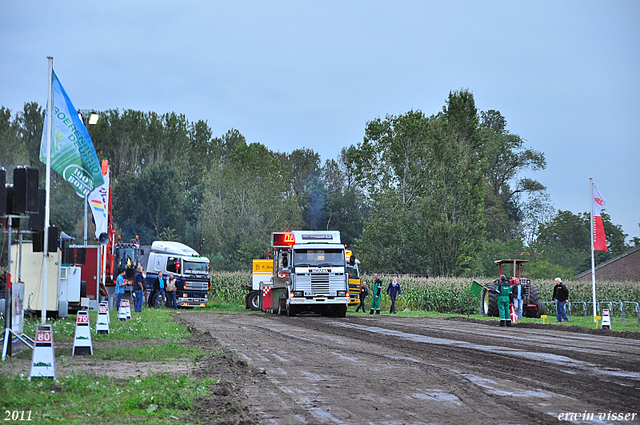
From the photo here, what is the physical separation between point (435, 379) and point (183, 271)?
3053 cm

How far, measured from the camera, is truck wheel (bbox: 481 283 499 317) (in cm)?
3316

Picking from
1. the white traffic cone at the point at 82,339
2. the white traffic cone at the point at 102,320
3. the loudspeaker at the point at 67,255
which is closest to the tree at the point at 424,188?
the loudspeaker at the point at 67,255

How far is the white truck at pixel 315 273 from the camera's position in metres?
29.5

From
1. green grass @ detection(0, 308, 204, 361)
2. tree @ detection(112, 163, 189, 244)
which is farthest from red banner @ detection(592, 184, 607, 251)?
tree @ detection(112, 163, 189, 244)

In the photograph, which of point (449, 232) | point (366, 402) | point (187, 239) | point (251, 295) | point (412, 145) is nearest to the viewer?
point (366, 402)

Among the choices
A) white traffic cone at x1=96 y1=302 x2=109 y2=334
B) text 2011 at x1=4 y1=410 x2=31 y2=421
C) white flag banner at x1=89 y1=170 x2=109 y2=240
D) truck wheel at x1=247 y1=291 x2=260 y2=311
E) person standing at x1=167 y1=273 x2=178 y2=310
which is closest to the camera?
text 2011 at x1=4 y1=410 x2=31 y2=421

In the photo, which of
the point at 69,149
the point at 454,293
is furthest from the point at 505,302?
the point at 69,149

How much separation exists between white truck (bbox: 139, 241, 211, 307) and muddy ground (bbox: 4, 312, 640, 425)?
68.7 ft

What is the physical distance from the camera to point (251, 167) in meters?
68.8

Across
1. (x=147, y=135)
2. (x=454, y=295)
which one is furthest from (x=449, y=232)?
(x=147, y=135)

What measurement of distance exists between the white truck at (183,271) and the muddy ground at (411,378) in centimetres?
2095

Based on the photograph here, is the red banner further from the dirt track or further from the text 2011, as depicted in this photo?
the text 2011

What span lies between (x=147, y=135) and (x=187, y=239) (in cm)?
1660

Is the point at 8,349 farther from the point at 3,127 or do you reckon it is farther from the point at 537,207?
the point at 537,207
